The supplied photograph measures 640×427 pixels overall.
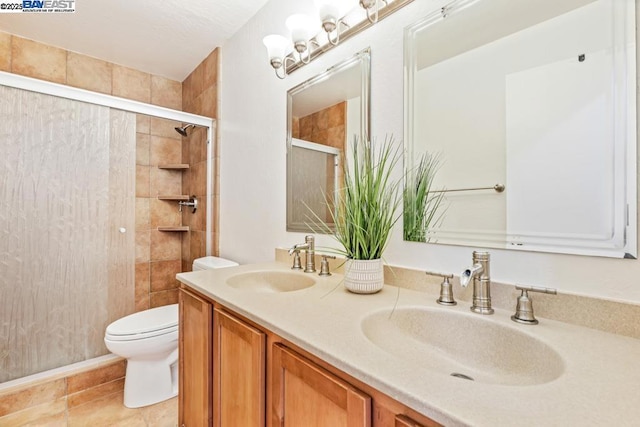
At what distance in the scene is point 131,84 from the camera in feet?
8.27

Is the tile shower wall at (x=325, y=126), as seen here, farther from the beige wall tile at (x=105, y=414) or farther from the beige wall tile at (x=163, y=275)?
the beige wall tile at (x=163, y=275)

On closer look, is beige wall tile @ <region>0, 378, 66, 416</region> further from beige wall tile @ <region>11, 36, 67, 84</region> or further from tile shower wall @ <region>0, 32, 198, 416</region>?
beige wall tile @ <region>11, 36, 67, 84</region>

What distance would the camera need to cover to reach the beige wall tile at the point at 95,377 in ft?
5.70

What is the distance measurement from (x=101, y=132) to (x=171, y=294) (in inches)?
55.0

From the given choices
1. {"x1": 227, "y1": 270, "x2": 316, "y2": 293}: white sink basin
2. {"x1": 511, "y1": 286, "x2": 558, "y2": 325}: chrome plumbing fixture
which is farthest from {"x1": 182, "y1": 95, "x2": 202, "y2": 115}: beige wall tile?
{"x1": 511, "y1": 286, "x2": 558, "y2": 325}: chrome plumbing fixture

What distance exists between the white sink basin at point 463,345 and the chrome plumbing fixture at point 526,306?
0.06m

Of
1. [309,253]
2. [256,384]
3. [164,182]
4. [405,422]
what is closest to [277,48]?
[309,253]

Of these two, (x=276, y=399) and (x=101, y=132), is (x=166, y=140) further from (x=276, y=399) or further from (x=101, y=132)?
(x=276, y=399)

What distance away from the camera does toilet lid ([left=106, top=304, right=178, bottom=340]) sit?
5.12 feet

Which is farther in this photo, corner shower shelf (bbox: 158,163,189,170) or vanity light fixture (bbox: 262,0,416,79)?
corner shower shelf (bbox: 158,163,189,170)

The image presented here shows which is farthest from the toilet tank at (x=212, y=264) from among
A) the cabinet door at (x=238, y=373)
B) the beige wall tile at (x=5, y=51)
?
the beige wall tile at (x=5, y=51)

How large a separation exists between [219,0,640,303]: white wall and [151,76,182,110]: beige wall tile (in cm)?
80

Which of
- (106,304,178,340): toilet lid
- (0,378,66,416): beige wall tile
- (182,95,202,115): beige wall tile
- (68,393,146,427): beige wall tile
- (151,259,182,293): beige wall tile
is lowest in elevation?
(68,393,146,427): beige wall tile

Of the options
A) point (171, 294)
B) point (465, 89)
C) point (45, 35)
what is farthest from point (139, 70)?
point (465, 89)
